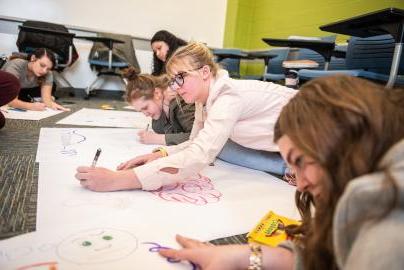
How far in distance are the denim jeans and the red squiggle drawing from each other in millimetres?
330

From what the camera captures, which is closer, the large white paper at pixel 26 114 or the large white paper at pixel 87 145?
the large white paper at pixel 87 145

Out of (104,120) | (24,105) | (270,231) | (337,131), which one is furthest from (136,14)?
(337,131)

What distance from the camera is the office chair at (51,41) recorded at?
11.5 feet

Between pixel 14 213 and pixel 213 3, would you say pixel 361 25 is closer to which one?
pixel 14 213

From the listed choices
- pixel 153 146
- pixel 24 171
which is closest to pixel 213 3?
pixel 153 146

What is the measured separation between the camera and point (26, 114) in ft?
6.99

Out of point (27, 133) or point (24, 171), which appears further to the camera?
point (27, 133)

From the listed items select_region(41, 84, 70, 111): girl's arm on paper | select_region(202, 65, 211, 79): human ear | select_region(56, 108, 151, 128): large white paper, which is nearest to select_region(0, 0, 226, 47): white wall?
select_region(41, 84, 70, 111): girl's arm on paper

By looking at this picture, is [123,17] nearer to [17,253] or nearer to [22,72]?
[22,72]

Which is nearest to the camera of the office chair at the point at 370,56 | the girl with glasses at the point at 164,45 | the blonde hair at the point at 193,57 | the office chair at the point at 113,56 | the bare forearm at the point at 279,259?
the bare forearm at the point at 279,259

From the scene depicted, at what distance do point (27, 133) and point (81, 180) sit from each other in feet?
2.81

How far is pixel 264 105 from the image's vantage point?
4.00 feet

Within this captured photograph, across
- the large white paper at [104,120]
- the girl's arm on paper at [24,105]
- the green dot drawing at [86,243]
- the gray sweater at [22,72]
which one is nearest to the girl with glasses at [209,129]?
the green dot drawing at [86,243]

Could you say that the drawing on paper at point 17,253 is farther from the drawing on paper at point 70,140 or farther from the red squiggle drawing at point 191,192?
the drawing on paper at point 70,140
